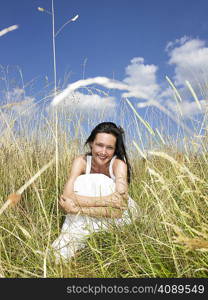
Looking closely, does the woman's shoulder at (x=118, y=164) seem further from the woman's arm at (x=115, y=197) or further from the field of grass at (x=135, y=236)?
the field of grass at (x=135, y=236)

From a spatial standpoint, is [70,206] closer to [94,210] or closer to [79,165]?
[94,210]

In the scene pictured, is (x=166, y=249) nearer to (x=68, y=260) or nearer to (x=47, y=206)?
(x=68, y=260)

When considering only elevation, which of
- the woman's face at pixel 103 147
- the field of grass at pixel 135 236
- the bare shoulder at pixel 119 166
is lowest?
the field of grass at pixel 135 236

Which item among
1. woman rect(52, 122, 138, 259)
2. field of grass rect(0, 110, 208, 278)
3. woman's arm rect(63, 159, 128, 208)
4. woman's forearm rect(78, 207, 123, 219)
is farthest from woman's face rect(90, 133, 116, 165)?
woman's forearm rect(78, 207, 123, 219)

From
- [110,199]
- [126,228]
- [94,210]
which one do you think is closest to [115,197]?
[110,199]

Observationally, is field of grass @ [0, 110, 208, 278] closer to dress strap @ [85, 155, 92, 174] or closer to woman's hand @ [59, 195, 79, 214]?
woman's hand @ [59, 195, 79, 214]

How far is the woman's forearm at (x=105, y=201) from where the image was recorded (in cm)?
196

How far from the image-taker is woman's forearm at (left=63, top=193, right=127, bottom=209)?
6.44 feet

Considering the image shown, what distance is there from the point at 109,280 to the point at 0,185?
1.73m

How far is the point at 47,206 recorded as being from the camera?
2.67m

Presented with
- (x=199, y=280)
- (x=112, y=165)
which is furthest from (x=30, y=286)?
(x=112, y=165)

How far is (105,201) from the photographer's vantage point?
2.08 metres

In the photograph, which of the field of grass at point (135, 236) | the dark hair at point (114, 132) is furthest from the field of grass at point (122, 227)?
the dark hair at point (114, 132)

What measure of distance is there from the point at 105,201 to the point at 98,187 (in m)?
0.35
